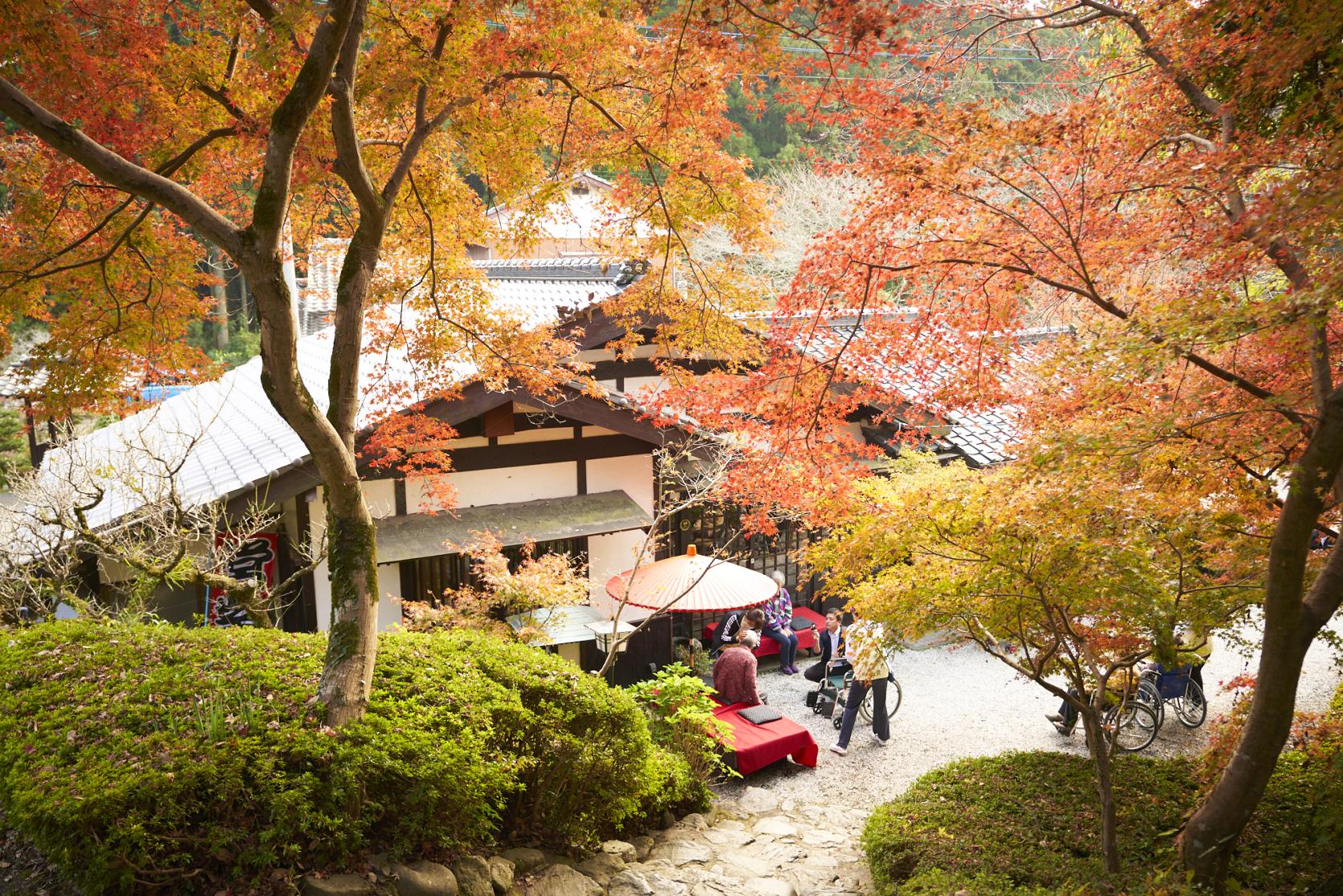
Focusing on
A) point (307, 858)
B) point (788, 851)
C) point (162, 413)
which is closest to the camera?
point (307, 858)

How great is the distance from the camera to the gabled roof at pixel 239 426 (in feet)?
29.0

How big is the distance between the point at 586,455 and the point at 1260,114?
793 cm

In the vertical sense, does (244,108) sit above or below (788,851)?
above

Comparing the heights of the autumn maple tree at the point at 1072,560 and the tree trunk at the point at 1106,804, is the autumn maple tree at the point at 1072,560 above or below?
above

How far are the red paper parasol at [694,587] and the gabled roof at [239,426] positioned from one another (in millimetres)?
3131

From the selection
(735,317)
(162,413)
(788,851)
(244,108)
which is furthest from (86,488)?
(788,851)

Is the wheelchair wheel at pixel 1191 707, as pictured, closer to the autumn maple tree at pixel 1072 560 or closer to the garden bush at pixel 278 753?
the autumn maple tree at pixel 1072 560

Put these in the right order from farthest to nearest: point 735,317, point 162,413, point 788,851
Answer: point 162,413, point 735,317, point 788,851

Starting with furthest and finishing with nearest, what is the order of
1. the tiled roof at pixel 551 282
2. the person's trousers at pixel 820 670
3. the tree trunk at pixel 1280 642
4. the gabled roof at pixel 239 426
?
the tiled roof at pixel 551 282 → the person's trousers at pixel 820 670 → the gabled roof at pixel 239 426 → the tree trunk at pixel 1280 642

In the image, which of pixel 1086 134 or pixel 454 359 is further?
pixel 454 359

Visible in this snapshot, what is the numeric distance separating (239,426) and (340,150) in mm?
8088

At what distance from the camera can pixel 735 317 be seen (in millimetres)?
7699

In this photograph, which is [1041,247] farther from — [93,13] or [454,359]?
[93,13]

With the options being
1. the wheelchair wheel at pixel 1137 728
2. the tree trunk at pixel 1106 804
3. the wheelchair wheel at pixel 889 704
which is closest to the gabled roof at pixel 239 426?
the wheelchair wheel at pixel 889 704
